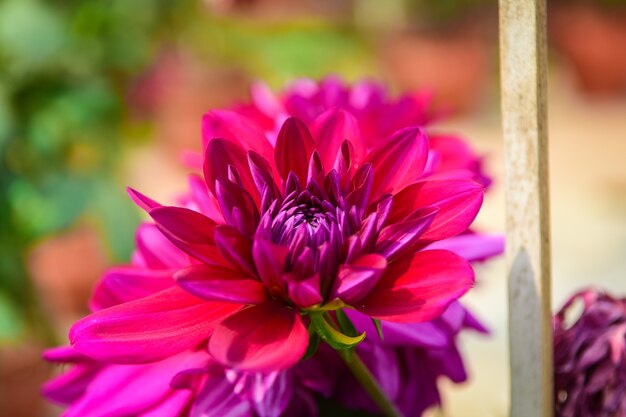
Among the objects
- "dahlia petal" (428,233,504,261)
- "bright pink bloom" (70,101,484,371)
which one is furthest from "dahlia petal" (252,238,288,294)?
"dahlia petal" (428,233,504,261)

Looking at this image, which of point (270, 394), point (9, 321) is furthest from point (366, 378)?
point (9, 321)

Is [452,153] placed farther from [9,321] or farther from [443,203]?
[9,321]

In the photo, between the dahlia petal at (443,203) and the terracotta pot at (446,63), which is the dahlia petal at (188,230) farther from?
the terracotta pot at (446,63)

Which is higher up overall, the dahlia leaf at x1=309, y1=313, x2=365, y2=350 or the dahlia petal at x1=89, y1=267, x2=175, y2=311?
the dahlia petal at x1=89, y1=267, x2=175, y2=311

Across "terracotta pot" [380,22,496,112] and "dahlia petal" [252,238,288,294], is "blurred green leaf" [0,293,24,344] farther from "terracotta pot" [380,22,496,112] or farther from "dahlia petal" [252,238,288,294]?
"terracotta pot" [380,22,496,112]

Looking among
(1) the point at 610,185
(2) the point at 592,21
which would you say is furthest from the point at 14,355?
(2) the point at 592,21

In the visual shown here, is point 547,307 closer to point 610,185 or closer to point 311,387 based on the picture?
point 311,387
